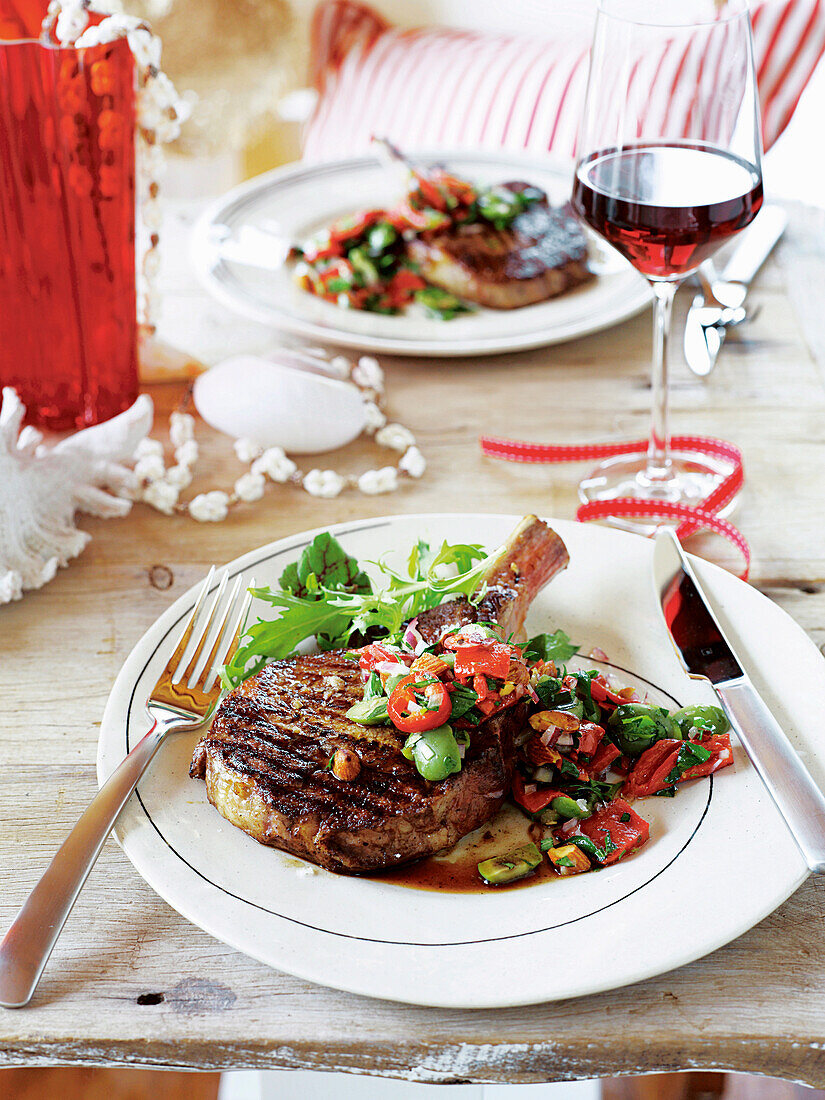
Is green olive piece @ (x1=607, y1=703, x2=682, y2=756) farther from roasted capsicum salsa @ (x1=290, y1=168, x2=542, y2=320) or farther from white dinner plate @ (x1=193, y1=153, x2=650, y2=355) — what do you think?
roasted capsicum salsa @ (x1=290, y1=168, x2=542, y2=320)

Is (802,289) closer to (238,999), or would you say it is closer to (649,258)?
(649,258)

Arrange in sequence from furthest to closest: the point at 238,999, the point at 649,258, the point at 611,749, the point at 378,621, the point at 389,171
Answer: the point at 389,171 < the point at 649,258 < the point at 378,621 < the point at 611,749 < the point at 238,999

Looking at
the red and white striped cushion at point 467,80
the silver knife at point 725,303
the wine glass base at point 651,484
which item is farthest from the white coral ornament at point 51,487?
the red and white striped cushion at point 467,80

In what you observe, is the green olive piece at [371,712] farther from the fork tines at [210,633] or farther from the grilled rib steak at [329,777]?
the fork tines at [210,633]

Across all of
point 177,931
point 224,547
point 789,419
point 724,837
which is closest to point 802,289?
point 789,419

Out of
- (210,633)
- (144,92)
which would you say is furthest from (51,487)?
(144,92)
